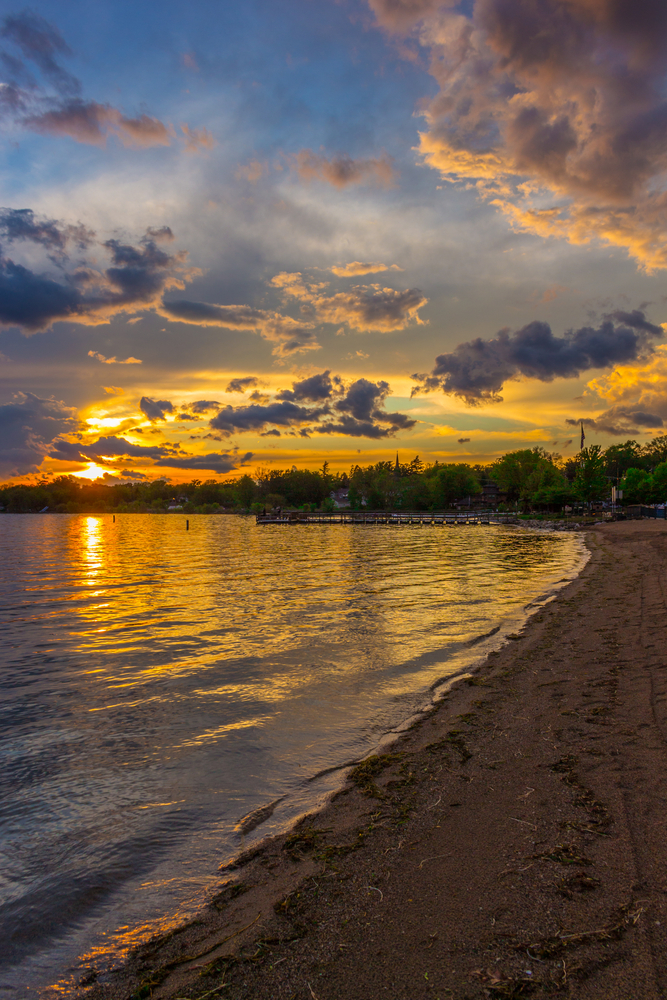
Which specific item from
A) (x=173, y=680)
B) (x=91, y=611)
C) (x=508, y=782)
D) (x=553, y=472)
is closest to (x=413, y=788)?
(x=508, y=782)

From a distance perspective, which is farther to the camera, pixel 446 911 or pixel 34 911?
pixel 34 911

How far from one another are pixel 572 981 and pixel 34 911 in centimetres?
447

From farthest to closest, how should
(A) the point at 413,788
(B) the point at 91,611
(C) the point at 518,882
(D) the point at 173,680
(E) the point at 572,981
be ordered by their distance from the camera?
1. (B) the point at 91,611
2. (D) the point at 173,680
3. (A) the point at 413,788
4. (C) the point at 518,882
5. (E) the point at 572,981

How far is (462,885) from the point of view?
12.9 feet

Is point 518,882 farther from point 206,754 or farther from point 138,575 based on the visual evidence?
point 138,575

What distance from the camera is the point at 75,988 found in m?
3.55

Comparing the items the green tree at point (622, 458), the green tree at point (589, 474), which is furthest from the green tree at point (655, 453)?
the green tree at point (589, 474)

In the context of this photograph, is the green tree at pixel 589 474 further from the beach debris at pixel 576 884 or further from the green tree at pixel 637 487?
the beach debris at pixel 576 884

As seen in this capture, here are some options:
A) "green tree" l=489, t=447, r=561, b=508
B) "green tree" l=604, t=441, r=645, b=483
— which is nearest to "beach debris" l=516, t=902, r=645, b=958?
"green tree" l=489, t=447, r=561, b=508

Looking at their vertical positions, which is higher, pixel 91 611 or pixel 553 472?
pixel 553 472

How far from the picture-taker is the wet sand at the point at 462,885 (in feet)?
10.2

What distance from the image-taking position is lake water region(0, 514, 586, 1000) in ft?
15.1

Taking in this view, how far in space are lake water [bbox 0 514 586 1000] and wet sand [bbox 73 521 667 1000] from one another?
698mm

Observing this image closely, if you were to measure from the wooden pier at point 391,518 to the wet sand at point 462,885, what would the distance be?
9815 cm
